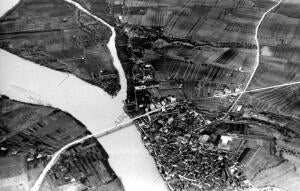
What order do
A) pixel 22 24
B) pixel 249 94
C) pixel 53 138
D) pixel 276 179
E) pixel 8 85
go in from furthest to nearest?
pixel 22 24 < pixel 8 85 < pixel 249 94 < pixel 53 138 < pixel 276 179

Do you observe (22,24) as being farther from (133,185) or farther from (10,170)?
(133,185)

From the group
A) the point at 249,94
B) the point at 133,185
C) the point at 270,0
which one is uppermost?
the point at 270,0

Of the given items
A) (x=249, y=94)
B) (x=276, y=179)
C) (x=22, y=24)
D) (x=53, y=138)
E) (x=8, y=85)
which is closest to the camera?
(x=276, y=179)

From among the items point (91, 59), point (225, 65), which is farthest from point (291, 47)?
point (91, 59)

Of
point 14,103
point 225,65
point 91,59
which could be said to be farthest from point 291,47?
point 14,103

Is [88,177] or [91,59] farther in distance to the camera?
[91,59]

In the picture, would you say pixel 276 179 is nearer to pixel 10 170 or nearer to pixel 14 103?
pixel 10 170

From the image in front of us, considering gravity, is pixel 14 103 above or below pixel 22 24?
below
